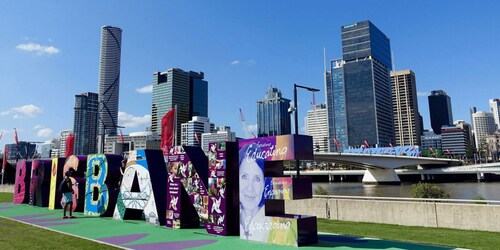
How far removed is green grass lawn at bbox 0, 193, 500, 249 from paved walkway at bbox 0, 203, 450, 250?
102 centimetres

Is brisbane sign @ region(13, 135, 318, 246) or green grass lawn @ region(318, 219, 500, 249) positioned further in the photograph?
brisbane sign @ region(13, 135, 318, 246)

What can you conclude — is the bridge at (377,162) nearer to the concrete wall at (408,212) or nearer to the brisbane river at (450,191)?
the brisbane river at (450,191)

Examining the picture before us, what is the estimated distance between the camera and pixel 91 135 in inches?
7840

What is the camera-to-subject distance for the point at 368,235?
49.8 ft

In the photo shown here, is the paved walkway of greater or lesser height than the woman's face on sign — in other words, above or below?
below

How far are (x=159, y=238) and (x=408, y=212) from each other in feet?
39.4

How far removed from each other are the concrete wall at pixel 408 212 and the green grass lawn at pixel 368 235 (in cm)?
83

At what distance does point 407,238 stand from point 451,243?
1596mm

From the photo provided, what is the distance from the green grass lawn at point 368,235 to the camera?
12.9m

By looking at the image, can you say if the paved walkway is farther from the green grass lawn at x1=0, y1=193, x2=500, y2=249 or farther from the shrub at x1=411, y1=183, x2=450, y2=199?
the shrub at x1=411, y1=183, x2=450, y2=199

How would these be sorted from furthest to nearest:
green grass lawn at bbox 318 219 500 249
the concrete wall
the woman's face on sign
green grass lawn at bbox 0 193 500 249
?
the concrete wall
the woman's face on sign
green grass lawn at bbox 318 219 500 249
green grass lawn at bbox 0 193 500 249

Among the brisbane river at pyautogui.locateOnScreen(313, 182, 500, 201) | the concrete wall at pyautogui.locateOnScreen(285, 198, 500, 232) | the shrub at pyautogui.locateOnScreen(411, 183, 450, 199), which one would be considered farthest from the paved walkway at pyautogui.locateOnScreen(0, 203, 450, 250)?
the brisbane river at pyautogui.locateOnScreen(313, 182, 500, 201)

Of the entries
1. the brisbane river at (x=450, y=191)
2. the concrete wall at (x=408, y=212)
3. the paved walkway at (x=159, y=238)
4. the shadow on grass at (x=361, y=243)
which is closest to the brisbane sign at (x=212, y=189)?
the paved walkway at (x=159, y=238)

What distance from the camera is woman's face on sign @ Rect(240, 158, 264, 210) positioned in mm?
14414
